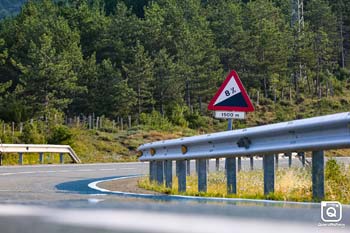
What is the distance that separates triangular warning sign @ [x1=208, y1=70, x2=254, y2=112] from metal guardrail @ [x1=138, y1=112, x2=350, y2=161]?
5.23 feet

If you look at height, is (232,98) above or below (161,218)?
above

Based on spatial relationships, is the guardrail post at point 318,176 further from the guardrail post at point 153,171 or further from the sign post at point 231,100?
the guardrail post at point 153,171

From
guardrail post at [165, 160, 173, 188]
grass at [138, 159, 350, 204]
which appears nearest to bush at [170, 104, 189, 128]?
guardrail post at [165, 160, 173, 188]

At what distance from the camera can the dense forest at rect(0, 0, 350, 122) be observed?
5903 cm

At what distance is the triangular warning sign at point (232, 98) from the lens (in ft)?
42.3

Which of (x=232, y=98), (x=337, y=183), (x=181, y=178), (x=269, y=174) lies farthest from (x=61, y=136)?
(x=269, y=174)

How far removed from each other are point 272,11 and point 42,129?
41.7 meters

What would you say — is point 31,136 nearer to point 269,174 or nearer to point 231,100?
point 231,100

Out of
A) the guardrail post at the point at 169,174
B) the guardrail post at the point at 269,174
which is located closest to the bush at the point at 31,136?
the guardrail post at the point at 169,174

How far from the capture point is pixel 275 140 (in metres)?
8.42

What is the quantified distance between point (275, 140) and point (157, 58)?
190 feet

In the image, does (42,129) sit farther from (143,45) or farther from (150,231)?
(150,231)

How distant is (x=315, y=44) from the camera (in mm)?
80062

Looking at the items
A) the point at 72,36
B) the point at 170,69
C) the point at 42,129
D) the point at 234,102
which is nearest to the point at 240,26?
the point at 170,69
